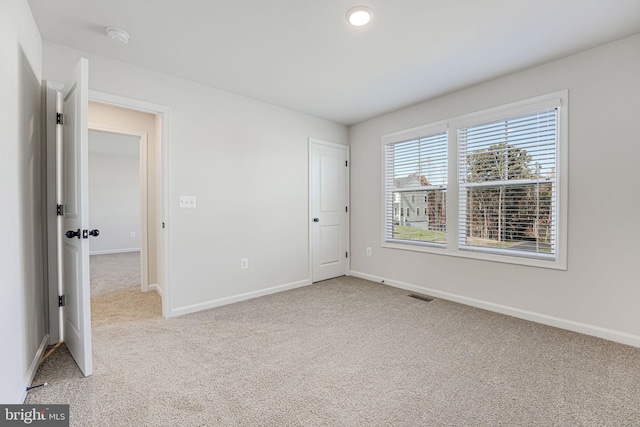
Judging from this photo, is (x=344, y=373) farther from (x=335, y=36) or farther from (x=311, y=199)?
(x=311, y=199)

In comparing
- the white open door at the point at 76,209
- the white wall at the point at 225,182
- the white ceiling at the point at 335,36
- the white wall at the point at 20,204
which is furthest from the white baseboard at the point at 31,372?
the white ceiling at the point at 335,36

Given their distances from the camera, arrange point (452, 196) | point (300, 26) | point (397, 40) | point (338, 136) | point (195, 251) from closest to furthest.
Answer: point (300, 26) → point (397, 40) → point (195, 251) → point (452, 196) → point (338, 136)

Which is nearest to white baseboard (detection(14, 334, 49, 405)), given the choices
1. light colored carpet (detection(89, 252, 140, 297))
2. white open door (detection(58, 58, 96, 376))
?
white open door (detection(58, 58, 96, 376))

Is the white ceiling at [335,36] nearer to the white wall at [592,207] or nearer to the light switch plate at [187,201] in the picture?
the white wall at [592,207]

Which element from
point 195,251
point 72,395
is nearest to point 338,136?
point 195,251

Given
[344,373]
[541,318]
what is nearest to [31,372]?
[344,373]

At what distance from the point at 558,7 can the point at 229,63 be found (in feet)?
8.46

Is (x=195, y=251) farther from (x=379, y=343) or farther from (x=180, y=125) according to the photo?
(x=379, y=343)

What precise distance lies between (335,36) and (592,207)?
8.57ft

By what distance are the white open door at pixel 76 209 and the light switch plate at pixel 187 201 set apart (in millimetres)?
984

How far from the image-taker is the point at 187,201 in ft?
10.3

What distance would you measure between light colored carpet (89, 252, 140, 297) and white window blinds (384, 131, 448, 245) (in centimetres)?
390

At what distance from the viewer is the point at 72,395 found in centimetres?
177

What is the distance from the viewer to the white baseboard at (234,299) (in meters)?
3.11
